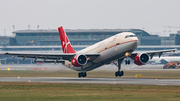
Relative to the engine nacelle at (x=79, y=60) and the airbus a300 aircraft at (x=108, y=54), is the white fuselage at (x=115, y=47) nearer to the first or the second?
the airbus a300 aircraft at (x=108, y=54)

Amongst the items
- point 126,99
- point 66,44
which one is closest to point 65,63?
point 66,44

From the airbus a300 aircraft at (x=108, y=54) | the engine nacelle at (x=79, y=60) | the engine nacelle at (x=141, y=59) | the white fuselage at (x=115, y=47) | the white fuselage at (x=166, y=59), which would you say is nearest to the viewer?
the white fuselage at (x=115, y=47)

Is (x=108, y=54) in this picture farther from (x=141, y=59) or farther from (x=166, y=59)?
(x=166, y=59)

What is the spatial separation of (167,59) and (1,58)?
94.4 meters

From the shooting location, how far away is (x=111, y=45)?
168 ft

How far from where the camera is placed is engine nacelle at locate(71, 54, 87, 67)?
5075cm

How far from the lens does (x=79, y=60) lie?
51.4 m

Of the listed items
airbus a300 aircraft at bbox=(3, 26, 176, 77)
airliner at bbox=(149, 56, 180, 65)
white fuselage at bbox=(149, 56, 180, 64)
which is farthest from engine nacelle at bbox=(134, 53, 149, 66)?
white fuselage at bbox=(149, 56, 180, 64)

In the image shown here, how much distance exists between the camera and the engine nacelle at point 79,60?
167 feet

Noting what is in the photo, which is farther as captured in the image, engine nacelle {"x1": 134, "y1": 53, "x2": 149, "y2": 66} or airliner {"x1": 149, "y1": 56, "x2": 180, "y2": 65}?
airliner {"x1": 149, "y1": 56, "x2": 180, "y2": 65}

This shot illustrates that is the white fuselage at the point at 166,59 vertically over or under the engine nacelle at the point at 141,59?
under

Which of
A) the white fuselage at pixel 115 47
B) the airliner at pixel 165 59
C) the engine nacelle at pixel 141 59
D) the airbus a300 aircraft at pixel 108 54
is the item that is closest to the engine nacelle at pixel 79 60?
the airbus a300 aircraft at pixel 108 54

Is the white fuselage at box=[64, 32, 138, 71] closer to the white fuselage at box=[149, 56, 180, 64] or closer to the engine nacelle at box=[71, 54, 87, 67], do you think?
the engine nacelle at box=[71, 54, 87, 67]

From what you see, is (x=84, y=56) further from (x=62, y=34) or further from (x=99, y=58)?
(x=62, y=34)
